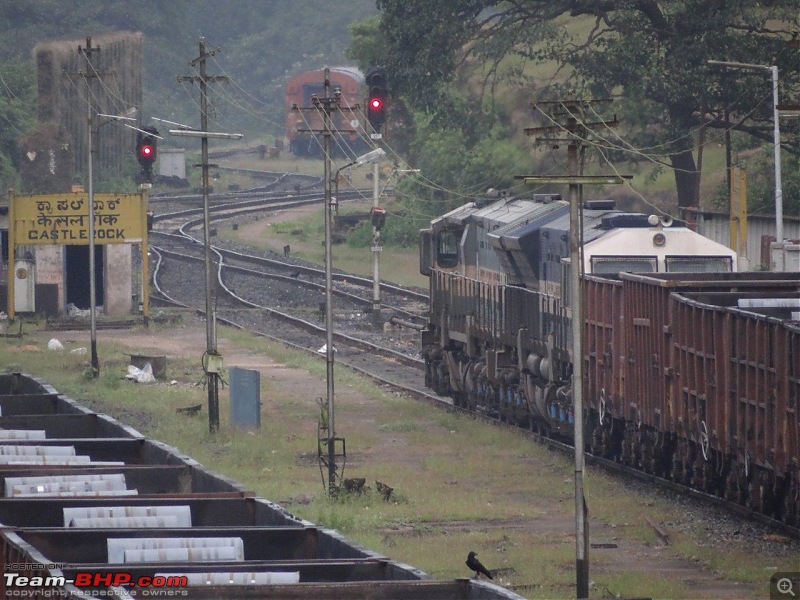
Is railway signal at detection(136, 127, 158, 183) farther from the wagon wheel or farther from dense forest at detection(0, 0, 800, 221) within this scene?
the wagon wheel

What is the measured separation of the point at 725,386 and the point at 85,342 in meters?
24.7

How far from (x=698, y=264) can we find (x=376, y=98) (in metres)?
7.62

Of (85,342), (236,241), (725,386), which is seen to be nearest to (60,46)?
(236,241)

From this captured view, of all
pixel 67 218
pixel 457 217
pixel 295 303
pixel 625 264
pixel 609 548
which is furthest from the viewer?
pixel 295 303

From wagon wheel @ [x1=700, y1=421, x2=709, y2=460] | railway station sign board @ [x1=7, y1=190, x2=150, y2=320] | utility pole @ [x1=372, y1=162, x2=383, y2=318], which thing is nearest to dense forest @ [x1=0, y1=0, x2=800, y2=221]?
railway station sign board @ [x1=7, y1=190, x2=150, y2=320]

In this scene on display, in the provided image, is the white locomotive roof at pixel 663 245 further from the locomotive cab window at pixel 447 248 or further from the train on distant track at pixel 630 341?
the locomotive cab window at pixel 447 248

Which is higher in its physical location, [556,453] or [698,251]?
[698,251]

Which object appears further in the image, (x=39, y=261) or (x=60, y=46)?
(x=60, y=46)

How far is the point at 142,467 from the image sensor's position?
11.9 m

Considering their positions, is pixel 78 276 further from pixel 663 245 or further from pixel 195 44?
pixel 195 44

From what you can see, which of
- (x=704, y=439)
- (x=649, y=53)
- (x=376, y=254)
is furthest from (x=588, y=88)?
(x=704, y=439)

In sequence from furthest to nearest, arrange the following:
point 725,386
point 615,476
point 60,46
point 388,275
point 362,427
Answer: point 60,46 → point 388,275 → point 362,427 → point 615,476 → point 725,386

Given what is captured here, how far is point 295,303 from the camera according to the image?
45.1 metres

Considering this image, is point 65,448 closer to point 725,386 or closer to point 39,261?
point 725,386
